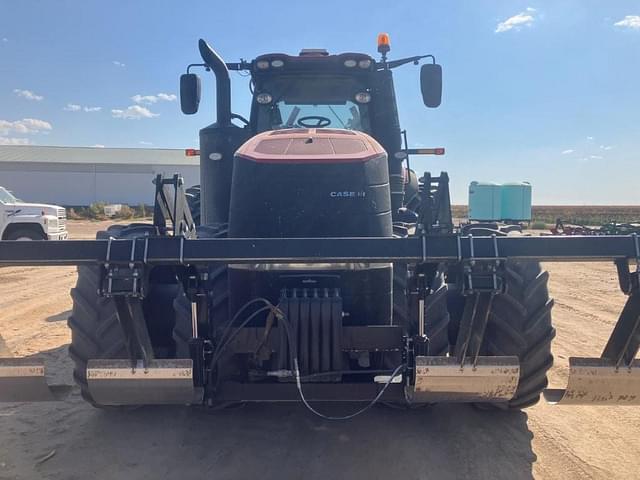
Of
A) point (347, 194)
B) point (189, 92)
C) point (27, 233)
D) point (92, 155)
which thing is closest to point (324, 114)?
point (189, 92)

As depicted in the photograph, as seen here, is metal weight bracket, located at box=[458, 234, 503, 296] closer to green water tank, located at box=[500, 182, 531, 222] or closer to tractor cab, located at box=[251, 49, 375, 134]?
tractor cab, located at box=[251, 49, 375, 134]

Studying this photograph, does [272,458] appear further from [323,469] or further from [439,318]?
[439,318]

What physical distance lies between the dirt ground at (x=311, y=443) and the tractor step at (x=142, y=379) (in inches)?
24.4

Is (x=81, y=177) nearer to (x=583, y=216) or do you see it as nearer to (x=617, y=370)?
(x=583, y=216)

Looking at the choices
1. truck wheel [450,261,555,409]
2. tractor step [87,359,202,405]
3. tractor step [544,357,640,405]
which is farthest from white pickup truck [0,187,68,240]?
tractor step [544,357,640,405]

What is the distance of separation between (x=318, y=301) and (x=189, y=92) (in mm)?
2968

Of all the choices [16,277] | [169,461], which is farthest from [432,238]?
[16,277]

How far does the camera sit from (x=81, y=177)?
164 feet

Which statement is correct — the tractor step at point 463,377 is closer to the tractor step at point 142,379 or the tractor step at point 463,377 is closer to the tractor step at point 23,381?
the tractor step at point 142,379

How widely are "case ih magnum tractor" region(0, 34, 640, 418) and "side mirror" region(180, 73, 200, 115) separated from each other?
1504 millimetres

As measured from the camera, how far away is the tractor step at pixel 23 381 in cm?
304

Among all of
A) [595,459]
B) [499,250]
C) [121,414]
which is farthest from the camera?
[121,414]

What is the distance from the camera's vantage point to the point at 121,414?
418 centimetres

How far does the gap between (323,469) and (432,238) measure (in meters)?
1.60
